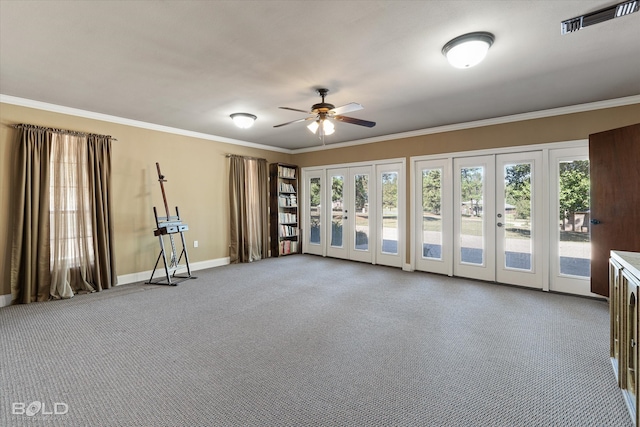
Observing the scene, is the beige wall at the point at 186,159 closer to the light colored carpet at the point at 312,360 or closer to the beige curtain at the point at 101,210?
the beige curtain at the point at 101,210

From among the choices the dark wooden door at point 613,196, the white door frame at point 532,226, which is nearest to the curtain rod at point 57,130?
the white door frame at point 532,226

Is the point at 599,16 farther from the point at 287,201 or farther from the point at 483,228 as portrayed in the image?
the point at 287,201

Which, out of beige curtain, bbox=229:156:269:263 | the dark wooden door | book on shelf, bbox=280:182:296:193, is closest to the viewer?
the dark wooden door

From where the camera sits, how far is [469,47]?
2.33 meters

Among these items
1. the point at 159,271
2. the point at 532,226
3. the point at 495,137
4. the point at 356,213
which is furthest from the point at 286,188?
the point at 532,226

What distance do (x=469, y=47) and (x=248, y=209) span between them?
498 cm

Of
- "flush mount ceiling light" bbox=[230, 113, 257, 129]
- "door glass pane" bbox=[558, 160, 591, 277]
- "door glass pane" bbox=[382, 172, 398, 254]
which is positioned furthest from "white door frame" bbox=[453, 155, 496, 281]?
"flush mount ceiling light" bbox=[230, 113, 257, 129]

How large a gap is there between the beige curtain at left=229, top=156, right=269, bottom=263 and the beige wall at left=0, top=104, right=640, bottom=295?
18 centimetres

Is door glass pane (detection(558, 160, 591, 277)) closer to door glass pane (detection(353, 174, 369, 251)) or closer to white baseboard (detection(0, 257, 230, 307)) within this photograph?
door glass pane (detection(353, 174, 369, 251))

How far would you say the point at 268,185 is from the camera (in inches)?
270

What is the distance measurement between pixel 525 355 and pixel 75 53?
15.3 ft

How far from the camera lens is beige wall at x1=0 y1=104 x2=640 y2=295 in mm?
3799

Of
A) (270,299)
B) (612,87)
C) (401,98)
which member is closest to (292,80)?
(401,98)

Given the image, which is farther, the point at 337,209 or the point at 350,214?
the point at 337,209
